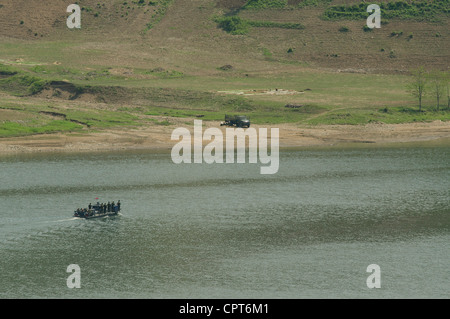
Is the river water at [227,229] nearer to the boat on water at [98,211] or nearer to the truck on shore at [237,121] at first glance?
the boat on water at [98,211]

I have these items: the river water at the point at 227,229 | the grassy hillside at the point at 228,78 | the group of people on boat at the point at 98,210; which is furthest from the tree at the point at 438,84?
the group of people on boat at the point at 98,210

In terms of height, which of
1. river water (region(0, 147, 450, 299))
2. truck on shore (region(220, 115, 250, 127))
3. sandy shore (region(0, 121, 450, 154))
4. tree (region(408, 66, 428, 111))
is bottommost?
river water (region(0, 147, 450, 299))

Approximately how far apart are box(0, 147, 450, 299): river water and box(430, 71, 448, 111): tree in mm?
44663

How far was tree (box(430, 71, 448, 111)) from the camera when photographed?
14962 cm

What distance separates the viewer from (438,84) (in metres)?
153

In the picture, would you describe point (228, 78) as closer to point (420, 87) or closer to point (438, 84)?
point (420, 87)

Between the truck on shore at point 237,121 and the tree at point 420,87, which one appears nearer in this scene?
the truck on shore at point 237,121

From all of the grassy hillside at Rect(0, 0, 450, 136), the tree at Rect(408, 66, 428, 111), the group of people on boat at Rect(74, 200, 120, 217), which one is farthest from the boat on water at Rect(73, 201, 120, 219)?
the tree at Rect(408, 66, 428, 111)

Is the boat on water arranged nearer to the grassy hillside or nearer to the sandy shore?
the sandy shore

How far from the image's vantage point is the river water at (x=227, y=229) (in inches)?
2242

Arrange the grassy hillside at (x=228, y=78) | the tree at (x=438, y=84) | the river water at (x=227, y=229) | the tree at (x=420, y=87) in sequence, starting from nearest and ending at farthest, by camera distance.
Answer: the river water at (x=227, y=229) < the grassy hillside at (x=228, y=78) < the tree at (x=420, y=87) < the tree at (x=438, y=84)

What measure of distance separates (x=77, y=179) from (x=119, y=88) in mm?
62654

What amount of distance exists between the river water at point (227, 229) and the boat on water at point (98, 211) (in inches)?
39.5
